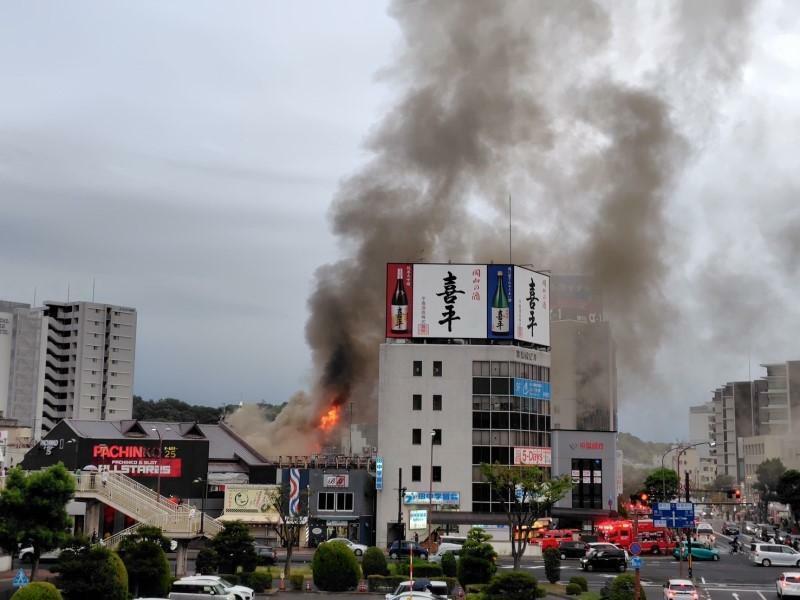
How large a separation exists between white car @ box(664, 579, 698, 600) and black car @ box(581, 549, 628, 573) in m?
19.5

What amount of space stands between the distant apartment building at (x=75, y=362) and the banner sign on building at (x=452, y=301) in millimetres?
98902

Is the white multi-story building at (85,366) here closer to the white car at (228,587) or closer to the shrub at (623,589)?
the white car at (228,587)

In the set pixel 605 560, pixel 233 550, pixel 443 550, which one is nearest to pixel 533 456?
pixel 443 550

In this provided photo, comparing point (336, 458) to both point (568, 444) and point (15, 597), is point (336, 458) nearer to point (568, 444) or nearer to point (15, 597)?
point (568, 444)

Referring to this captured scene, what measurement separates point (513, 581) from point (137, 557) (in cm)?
1754

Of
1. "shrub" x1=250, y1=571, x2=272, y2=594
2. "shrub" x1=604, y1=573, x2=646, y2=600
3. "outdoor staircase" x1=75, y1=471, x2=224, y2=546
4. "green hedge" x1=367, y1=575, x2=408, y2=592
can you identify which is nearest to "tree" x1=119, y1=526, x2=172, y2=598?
"shrub" x1=250, y1=571, x2=272, y2=594

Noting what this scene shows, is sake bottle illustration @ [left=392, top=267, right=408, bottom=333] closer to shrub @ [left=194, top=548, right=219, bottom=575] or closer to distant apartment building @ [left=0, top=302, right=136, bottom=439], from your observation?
shrub @ [left=194, top=548, right=219, bottom=575]

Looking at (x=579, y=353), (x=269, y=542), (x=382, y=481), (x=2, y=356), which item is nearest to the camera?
(x=269, y=542)

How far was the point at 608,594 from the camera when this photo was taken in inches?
1759

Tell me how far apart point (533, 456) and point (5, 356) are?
101m

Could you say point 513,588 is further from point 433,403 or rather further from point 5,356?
point 5,356

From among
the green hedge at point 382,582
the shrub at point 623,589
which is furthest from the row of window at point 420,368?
the shrub at point 623,589

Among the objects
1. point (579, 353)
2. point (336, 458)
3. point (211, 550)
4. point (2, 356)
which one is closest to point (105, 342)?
point (2, 356)

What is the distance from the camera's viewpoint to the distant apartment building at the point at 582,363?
594ft
